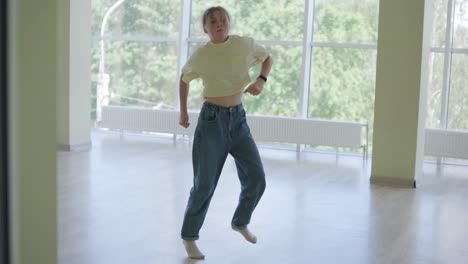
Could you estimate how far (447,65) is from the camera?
912cm

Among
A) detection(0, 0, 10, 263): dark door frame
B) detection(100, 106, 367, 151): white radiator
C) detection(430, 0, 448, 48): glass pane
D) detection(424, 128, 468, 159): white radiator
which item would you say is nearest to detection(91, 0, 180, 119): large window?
detection(100, 106, 367, 151): white radiator

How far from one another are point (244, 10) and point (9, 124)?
9.51m

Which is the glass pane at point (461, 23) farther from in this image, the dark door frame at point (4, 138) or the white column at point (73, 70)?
the dark door frame at point (4, 138)

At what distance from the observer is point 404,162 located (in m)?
7.09

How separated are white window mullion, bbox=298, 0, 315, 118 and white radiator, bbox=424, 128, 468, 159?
5.99ft

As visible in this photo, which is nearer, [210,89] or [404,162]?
[210,89]

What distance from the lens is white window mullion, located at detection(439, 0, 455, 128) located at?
29.7ft

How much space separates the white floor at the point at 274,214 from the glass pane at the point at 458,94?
759 millimetres

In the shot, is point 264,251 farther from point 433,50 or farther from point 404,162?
point 433,50

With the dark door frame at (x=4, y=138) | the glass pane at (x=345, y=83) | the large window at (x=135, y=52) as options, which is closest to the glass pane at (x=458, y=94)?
the glass pane at (x=345, y=83)

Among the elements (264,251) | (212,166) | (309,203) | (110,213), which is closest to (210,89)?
(212,166)

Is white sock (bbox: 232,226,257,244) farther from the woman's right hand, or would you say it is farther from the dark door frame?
the dark door frame

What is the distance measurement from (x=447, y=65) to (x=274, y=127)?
94.4 inches

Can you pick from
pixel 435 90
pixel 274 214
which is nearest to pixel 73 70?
pixel 274 214
